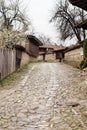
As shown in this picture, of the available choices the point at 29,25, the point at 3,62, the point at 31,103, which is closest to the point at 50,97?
the point at 31,103

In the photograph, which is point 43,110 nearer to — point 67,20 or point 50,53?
point 67,20

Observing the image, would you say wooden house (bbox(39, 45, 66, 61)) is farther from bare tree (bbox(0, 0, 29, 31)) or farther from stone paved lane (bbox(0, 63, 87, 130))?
stone paved lane (bbox(0, 63, 87, 130))

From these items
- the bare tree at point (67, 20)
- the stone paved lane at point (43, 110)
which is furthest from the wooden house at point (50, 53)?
the stone paved lane at point (43, 110)

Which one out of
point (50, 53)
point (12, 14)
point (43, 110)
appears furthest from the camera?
point (50, 53)

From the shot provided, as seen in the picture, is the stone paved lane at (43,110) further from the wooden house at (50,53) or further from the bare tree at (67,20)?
the wooden house at (50,53)

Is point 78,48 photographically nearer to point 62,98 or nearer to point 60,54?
point 62,98


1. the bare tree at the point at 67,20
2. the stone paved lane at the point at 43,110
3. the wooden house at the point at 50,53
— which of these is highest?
the bare tree at the point at 67,20

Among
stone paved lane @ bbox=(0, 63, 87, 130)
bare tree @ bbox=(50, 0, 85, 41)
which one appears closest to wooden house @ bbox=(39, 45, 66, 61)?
bare tree @ bbox=(50, 0, 85, 41)

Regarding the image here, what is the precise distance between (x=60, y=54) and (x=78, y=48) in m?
27.3

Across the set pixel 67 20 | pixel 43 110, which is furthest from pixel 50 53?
pixel 43 110

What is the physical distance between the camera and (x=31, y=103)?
8398mm

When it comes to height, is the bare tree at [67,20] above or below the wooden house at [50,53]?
above

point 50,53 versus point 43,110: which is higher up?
point 50,53

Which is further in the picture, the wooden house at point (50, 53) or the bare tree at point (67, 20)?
the wooden house at point (50, 53)
